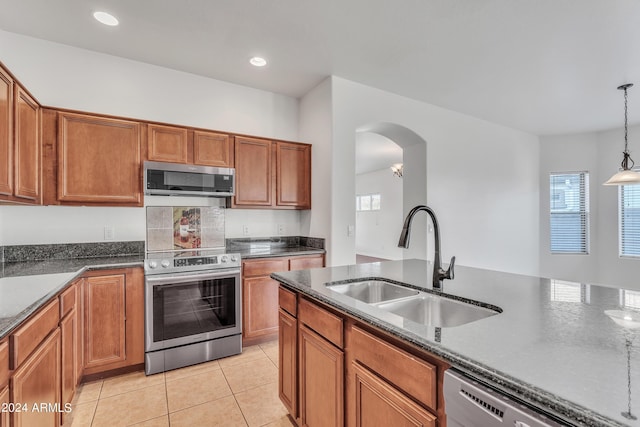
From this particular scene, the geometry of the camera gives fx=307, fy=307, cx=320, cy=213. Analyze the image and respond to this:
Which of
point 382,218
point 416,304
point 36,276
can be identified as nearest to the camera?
point 416,304

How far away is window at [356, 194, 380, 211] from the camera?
9570mm

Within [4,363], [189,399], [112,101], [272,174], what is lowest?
[189,399]

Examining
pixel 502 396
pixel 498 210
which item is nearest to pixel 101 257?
pixel 502 396

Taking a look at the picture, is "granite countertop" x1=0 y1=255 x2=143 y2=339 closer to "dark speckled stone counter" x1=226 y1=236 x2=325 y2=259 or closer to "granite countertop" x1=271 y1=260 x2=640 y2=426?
"dark speckled stone counter" x1=226 y1=236 x2=325 y2=259

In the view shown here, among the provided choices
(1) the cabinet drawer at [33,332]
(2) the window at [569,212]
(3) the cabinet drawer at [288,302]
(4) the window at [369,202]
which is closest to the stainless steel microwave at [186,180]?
(1) the cabinet drawer at [33,332]

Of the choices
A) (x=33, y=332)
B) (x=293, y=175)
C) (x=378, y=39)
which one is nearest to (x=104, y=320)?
(x=33, y=332)

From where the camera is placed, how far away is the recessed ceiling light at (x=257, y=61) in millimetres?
3016

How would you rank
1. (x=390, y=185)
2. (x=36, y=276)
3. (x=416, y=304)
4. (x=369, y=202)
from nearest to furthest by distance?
(x=416, y=304)
(x=36, y=276)
(x=390, y=185)
(x=369, y=202)

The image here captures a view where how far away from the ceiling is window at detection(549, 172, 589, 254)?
2.27 m

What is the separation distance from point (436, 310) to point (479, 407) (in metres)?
0.79

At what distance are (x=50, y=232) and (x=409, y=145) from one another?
168 inches

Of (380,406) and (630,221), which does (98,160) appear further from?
(630,221)

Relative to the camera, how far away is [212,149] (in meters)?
3.16

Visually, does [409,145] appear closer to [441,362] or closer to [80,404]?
[441,362]
